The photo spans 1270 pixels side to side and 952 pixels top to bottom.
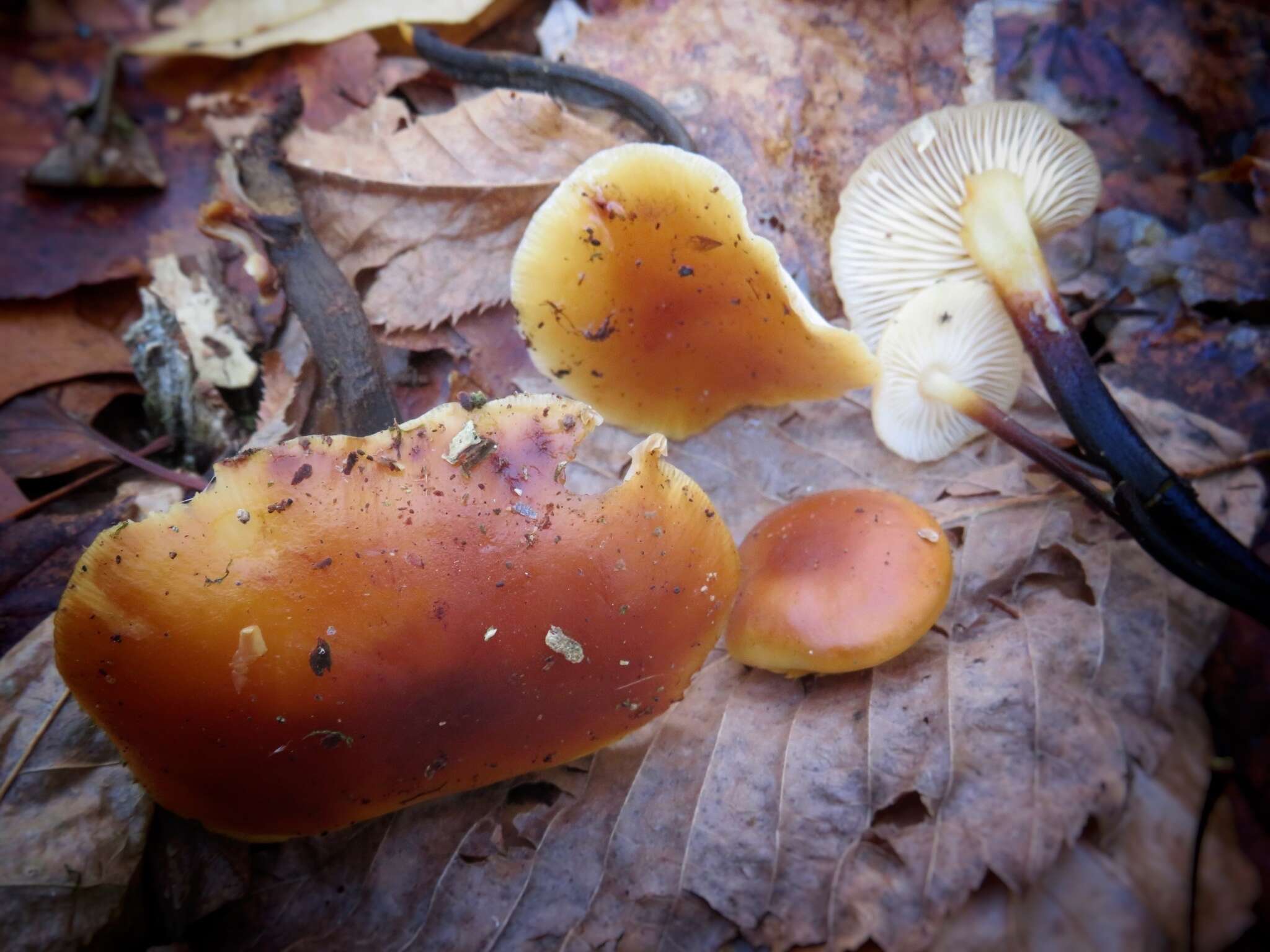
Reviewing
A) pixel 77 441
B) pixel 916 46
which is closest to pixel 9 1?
pixel 77 441

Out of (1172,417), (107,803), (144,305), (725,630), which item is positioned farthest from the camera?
(144,305)

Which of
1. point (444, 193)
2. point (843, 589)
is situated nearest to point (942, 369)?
point (843, 589)

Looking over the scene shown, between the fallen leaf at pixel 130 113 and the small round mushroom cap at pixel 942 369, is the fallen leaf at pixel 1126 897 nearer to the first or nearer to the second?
the small round mushroom cap at pixel 942 369

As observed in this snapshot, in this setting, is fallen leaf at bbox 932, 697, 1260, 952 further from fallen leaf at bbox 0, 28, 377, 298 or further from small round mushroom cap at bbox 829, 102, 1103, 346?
fallen leaf at bbox 0, 28, 377, 298

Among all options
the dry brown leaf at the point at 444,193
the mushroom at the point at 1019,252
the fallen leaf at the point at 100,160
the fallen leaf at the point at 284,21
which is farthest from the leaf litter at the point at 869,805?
the fallen leaf at the point at 284,21

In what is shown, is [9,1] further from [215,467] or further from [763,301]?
[763,301]

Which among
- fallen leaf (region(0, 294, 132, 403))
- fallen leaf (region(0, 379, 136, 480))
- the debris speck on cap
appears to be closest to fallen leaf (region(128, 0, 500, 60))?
fallen leaf (region(0, 294, 132, 403))
